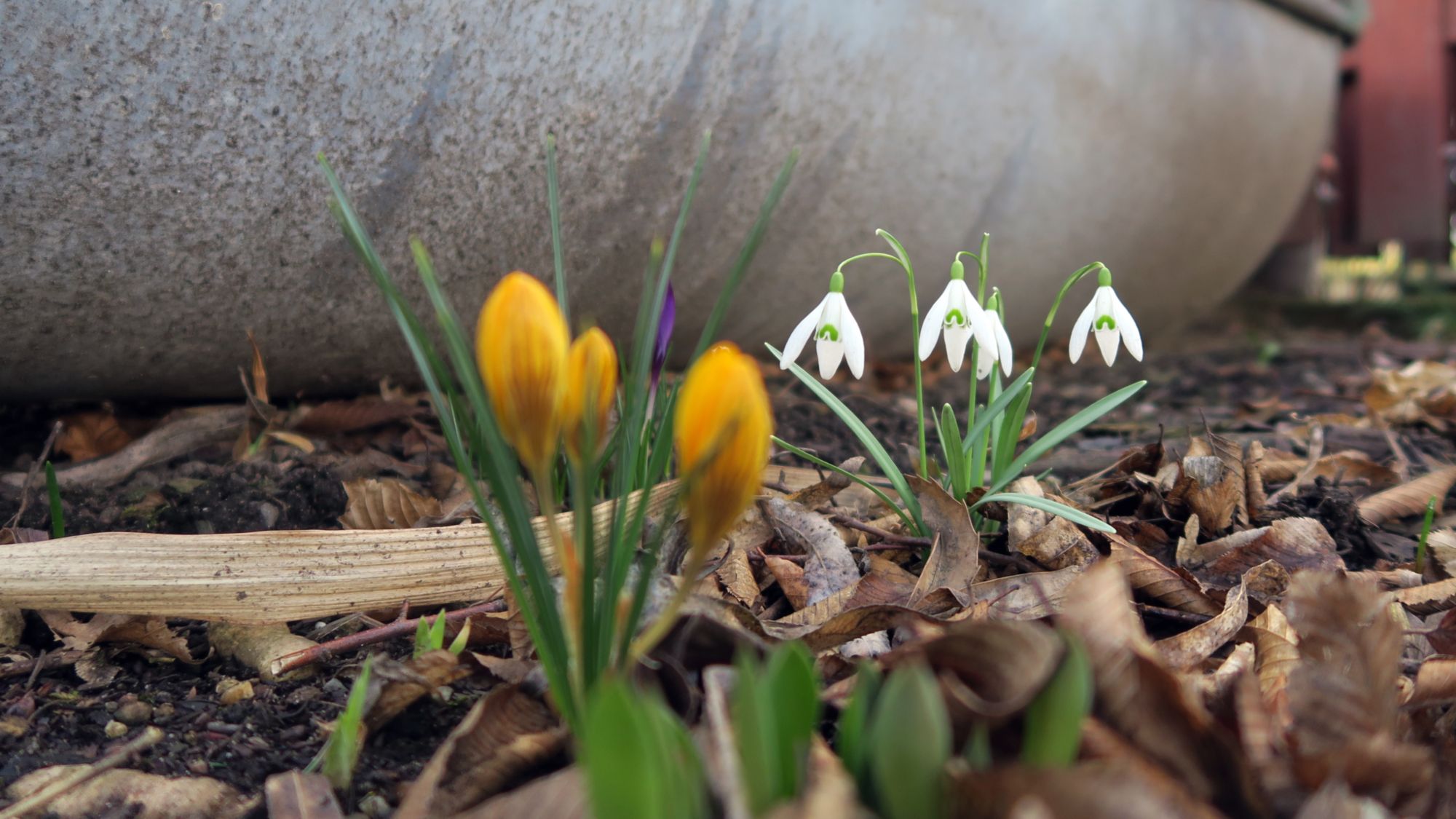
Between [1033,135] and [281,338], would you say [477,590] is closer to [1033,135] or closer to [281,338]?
[281,338]

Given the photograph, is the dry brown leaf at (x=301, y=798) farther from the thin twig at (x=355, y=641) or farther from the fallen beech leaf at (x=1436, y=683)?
the fallen beech leaf at (x=1436, y=683)

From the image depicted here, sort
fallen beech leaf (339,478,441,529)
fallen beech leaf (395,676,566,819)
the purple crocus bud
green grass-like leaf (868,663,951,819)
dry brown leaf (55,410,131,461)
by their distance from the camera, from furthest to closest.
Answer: dry brown leaf (55,410,131,461) → fallen beech leaf (339,478,441,529) → the purple crocus bud → fallen beech leaf (395,676,566,819) → green grass-like leaf (868,663,951,819)

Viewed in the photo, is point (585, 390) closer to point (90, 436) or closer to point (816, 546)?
point (816, 546)

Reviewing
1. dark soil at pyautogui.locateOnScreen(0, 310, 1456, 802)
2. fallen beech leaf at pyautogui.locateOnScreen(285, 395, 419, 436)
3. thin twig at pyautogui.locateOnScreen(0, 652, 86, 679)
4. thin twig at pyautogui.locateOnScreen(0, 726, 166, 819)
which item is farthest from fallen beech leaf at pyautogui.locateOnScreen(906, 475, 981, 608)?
fallen beech leaf at pyautogui.locateOnScreen(285, 395, 419, 436)

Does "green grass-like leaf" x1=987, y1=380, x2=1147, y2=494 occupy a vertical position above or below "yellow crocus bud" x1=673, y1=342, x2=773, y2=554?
below

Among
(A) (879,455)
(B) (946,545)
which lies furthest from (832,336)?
(B) (946,545)

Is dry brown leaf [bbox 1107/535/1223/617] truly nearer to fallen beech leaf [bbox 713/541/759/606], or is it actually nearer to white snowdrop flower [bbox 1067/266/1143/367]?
white snowdrop flower [bbox 1067/266/1143/367]

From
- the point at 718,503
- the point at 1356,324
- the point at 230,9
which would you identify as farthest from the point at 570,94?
the point at 1356,324
